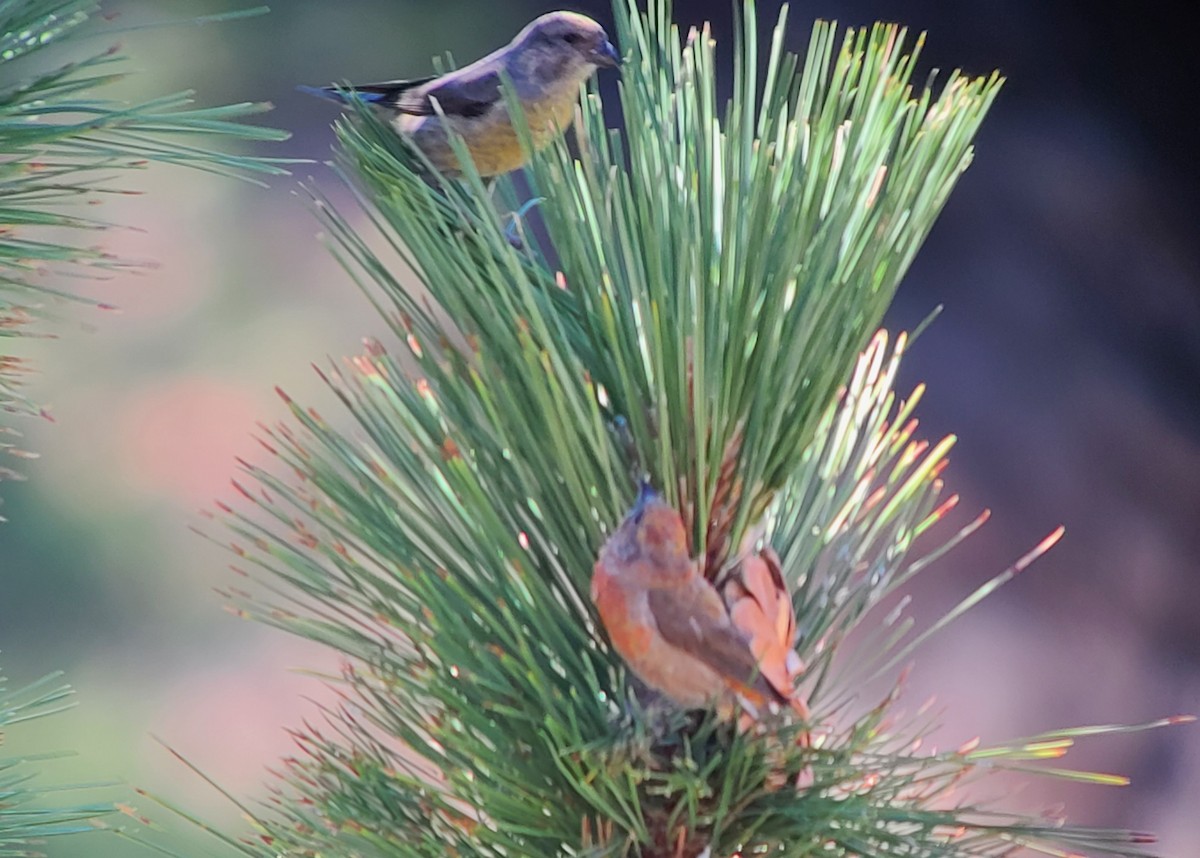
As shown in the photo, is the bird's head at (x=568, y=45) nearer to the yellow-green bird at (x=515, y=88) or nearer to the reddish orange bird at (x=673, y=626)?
the yellow-green bird at (x=515, y=88)

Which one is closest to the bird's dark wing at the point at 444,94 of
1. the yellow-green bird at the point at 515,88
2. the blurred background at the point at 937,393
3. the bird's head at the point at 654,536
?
the yellow-green bird at the point at 515,88

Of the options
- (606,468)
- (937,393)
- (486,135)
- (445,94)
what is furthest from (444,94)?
(937,393)

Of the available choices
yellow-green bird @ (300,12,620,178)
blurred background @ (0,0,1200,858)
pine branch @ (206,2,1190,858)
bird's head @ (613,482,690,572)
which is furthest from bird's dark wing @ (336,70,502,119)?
blurred background @ (0,0,1200,858)

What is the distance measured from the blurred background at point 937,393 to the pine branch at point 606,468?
3.15 feet

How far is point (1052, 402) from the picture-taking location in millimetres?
1332

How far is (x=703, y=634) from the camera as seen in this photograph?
31cm

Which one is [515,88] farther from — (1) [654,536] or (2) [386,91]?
(1) [654,536]

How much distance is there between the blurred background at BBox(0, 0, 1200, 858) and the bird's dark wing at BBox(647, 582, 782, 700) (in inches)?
40.7

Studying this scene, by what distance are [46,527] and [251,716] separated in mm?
333

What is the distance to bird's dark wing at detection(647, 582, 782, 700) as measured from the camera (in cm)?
31

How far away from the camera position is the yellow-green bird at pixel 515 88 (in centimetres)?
62

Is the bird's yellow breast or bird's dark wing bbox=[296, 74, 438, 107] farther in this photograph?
bird's dark wing bbox=[296, 74, 438, 107]

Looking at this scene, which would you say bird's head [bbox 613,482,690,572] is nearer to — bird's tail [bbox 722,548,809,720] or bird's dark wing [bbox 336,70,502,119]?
bird's tail [bbox 722,548,809,720]

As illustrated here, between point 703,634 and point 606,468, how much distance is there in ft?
0.20
